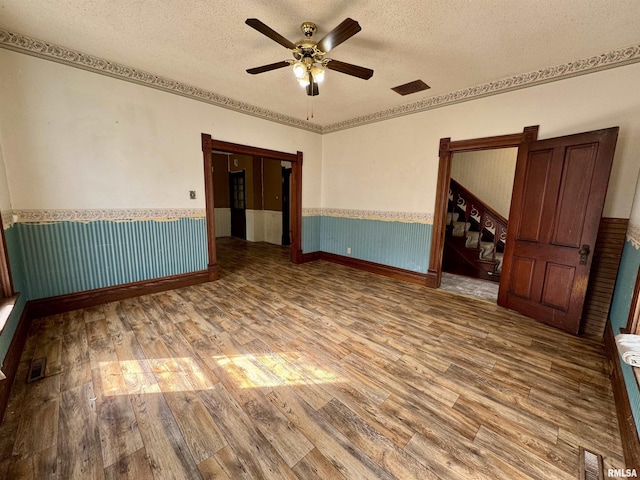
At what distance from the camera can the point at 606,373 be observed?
6.84 feet

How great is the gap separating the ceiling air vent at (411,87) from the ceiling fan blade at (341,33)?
1737 millimetres

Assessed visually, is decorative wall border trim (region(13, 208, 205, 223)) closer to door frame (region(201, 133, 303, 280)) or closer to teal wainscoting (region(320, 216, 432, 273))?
door frame (region(201, 133, 303, 280))

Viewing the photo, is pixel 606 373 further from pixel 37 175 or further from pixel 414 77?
pixel 37 175

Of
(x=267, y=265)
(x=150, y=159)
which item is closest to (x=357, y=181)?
(x=267, y=265)

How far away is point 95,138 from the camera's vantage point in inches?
118

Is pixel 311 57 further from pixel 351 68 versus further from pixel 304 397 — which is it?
pixel 304 397

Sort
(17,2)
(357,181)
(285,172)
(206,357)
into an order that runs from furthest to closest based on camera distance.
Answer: (285,172) → (357,181) → (206,357) → (17,2)

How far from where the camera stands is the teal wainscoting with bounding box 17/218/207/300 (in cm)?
279

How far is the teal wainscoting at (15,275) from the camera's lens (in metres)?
2.09

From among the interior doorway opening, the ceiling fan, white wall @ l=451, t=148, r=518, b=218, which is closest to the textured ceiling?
the ceiling fan

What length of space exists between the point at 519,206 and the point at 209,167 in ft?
14.0

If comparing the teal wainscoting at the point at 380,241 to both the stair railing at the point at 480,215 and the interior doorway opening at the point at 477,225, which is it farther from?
the stair railing at the point at 480,215

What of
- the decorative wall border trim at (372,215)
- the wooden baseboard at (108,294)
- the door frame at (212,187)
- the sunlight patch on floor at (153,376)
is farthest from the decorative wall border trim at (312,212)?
the sunlight patch on floor at (153,376)

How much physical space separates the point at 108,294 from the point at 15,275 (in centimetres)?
89
